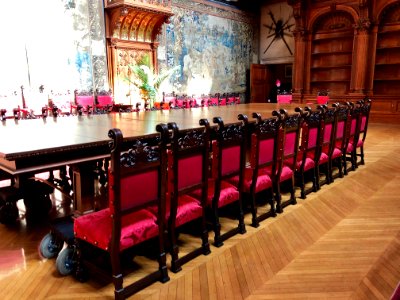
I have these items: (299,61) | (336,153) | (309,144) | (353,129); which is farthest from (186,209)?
(299,61)

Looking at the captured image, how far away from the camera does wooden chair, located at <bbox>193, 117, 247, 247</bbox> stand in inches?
92.3

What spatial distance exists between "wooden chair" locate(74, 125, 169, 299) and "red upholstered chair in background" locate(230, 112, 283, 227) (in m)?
0.94

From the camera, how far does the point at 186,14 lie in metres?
9.31

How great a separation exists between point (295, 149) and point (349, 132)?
58.9 inches

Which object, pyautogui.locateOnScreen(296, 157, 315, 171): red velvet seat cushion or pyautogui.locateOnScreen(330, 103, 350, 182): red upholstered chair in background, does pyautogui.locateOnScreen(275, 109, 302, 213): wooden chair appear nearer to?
pyautogui.locateOnScreen(296, 157, 315, 171): red velvet seat cushion

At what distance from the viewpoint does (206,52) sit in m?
10.1

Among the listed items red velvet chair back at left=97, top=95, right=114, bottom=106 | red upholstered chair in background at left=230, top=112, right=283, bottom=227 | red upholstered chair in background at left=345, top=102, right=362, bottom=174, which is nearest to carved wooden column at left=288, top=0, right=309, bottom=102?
red velvet chair back at left=97, top=95, right=114, bottom=106

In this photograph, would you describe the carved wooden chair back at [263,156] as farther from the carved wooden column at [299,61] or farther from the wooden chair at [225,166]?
the carved wooden column at [299,61]

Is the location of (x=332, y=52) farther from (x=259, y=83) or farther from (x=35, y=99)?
(x=35, y=99)

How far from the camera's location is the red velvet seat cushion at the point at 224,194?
244 centimetres

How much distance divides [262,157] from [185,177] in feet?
2.84

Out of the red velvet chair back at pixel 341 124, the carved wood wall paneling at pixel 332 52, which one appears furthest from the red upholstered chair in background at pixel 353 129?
the carved wood wall paneling at pixel 332 52

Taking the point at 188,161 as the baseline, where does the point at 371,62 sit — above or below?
above

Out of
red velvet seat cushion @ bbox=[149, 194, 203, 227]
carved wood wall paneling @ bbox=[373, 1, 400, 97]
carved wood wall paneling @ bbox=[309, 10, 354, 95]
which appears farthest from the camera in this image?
carved wood wall paneling @ bbox=[309, 10, 354, 95]
